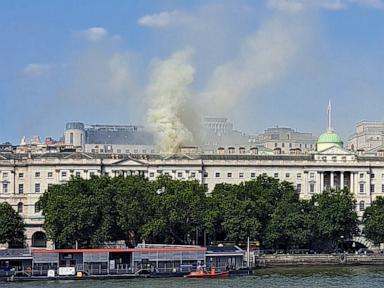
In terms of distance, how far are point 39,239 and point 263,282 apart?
2099 inches

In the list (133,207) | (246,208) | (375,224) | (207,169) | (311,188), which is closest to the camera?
(133,207)

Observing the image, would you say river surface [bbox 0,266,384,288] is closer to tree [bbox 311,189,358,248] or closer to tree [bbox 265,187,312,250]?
tree [bbox 265,187,312,250]

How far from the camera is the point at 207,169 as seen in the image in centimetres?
14900

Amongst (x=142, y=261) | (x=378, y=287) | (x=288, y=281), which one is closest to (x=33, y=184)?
(x=142, y=261)

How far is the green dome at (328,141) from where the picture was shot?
513 ft

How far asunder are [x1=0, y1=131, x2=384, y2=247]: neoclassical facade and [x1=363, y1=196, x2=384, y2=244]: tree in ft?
54.1

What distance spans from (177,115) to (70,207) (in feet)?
172

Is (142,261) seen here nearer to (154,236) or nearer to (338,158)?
(154,236)

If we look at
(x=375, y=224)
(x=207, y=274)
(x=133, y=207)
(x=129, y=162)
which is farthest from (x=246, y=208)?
(x=129, y=162)

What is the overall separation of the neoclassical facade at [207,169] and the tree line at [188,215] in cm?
1733

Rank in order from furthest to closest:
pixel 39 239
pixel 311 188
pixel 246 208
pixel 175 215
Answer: pixel 311 188
pixel 39 239
pixel 246 208
pixel 175 215

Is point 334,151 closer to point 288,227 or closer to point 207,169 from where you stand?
point 207,169

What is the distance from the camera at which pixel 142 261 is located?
99.5 m

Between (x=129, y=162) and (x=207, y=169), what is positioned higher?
(x=129, y=162)
